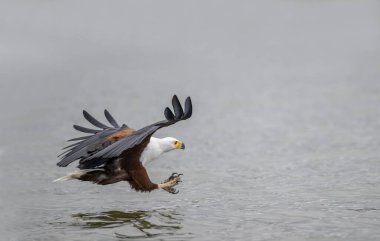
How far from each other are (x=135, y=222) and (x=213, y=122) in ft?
18.6

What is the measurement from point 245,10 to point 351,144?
36.1 ft

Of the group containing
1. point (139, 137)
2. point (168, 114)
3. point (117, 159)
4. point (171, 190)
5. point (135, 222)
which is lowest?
point (135, 222)

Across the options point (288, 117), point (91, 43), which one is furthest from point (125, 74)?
point (288, 117)

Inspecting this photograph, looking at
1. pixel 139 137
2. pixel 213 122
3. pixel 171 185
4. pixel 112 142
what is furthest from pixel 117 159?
pixel 213 122

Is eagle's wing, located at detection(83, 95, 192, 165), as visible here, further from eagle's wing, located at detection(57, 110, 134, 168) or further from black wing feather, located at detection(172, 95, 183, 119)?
eagle's wing, located at detection(57, 110, 134, 168)

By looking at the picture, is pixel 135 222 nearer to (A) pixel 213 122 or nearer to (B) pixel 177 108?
(B) pixel 177 108

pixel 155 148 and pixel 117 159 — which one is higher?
pixel 155 148

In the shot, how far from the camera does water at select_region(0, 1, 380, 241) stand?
7797mm

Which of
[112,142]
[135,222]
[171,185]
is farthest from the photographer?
[171,185]

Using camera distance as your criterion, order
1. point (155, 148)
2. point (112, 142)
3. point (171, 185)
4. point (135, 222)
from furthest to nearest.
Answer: point (171, 185) → point (155, 148) → point (112, 142) → point (135, 222)

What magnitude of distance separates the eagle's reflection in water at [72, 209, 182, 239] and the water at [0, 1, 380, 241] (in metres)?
0.02

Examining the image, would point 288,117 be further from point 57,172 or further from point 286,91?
point 57,172

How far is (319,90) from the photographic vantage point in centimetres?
1577

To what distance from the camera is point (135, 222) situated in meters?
7.75
